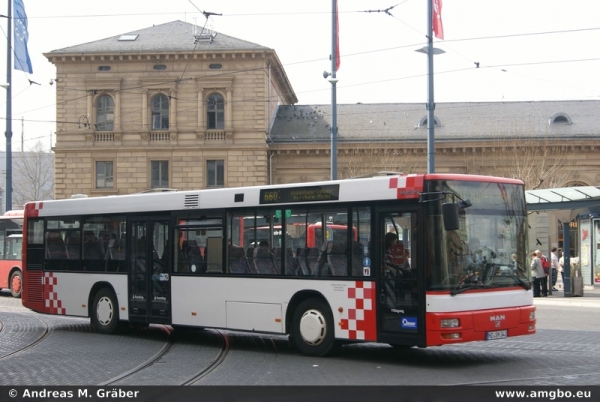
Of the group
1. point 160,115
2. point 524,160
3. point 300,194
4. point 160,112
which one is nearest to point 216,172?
point 160,115

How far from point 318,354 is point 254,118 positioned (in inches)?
1604

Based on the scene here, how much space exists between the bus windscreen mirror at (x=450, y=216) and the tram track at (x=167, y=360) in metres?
3.70

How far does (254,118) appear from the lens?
174 ft

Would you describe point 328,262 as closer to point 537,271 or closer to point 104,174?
point 537,271

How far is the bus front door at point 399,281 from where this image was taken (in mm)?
11727

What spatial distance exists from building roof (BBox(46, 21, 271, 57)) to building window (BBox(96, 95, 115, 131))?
9.87 feet

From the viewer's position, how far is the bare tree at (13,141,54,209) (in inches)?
3147

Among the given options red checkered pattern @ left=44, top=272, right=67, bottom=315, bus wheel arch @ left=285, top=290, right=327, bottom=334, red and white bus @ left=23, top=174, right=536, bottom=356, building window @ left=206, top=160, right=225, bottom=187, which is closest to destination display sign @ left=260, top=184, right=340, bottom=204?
red and white bus @ left=23, top=174, right=536, bottom=356

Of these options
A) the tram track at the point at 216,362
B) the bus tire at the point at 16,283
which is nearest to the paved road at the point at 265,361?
the tram track at the point at 216,362

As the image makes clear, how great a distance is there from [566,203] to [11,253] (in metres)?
19.1

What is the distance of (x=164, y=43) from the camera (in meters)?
53.2

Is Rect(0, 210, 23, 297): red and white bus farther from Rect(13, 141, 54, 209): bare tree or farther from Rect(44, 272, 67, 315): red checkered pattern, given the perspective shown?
Rect(13, 141, 54, 209): bare tree
